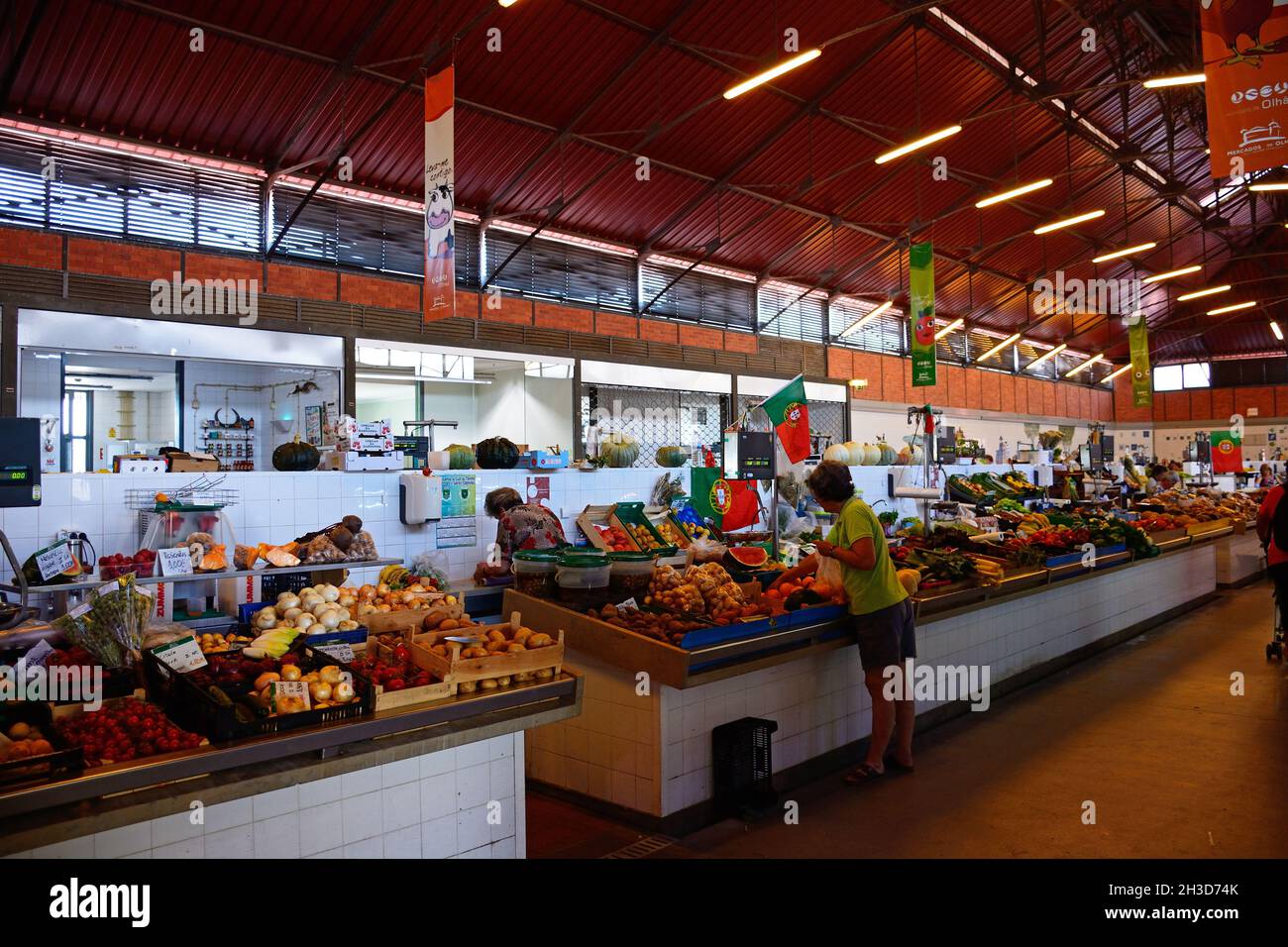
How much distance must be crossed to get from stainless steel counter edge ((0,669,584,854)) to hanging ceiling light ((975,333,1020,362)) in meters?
24.3

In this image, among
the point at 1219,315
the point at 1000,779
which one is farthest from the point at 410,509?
the point at 1219,315

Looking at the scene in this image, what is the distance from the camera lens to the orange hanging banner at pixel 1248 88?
695 cm

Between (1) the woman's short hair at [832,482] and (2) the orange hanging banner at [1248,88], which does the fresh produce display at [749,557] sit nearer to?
(1) the woman's short hair at [832,482]

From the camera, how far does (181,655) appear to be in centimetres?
296

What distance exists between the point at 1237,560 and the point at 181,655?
13.7 meters

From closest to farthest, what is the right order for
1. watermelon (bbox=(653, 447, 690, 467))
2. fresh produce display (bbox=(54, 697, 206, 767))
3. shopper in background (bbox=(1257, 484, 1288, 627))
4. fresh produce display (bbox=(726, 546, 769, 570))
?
fresh produce display (bbox=(54, 697, 206, 767)) → fresh produce display (bbox=(726, 546, 769, 570)) → shopper in background (bbox=(1257, 484, 1288, 627)) → watermelon (bbox=(653, 447, 690, 467))

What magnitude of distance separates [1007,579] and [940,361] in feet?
58.9

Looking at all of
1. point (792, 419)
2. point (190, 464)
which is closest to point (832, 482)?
point (792, 419)

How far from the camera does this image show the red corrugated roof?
933cm

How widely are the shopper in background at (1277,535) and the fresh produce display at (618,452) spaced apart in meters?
5.26

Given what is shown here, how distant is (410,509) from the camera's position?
21.1 ft

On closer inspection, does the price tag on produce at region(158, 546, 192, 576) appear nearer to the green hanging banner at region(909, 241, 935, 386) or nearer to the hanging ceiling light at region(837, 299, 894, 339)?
the green hanging banner at region(909, 241, 935, 386)

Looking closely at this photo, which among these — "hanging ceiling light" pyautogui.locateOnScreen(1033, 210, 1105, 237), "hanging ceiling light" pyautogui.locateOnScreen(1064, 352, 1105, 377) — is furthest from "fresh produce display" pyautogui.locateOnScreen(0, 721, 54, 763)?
"hanging ceiling light" pyautogui.locateOnScreen(1064, 352, 1105, 377)

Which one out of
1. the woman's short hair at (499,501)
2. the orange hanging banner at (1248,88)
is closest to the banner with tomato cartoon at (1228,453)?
the orange hanging banner at (1248,88)
